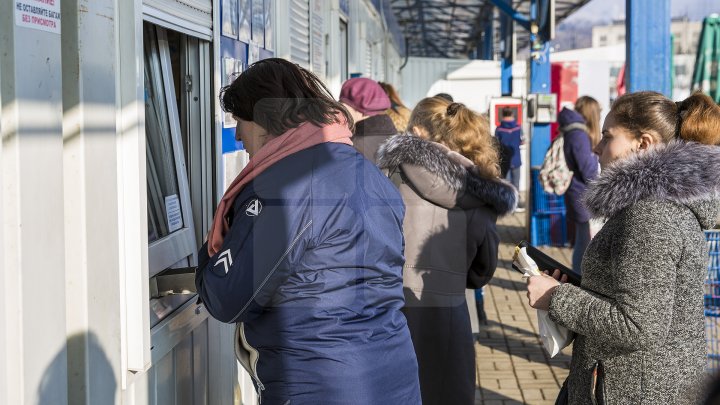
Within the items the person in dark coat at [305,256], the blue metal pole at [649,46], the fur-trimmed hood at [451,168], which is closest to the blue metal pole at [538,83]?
the blue metal pole at [649,46]

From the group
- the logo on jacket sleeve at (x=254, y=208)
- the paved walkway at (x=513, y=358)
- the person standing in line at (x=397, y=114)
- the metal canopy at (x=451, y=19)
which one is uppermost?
the metal canopy at (x=451, y=19)

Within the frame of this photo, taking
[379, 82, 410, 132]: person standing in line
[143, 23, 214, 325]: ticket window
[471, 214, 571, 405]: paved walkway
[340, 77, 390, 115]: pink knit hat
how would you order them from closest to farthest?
[143, 23, 214, 325]: ticket window → [340, 77, 390, 115]: pink knit hat → [471, 214, 571, 405]: paved walkway → [379, 82, 410, 132]: person standing in line

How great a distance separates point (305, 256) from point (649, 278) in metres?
0.86

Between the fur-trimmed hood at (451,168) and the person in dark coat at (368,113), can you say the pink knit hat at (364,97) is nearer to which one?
the person in dark coat at (368,113)

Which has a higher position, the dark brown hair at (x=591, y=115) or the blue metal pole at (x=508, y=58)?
the blue metal pole at (x=508, y=58)

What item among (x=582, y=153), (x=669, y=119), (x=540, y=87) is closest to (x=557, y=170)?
(x=582, y=153)

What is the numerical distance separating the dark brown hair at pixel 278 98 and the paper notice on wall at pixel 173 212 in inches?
33.3

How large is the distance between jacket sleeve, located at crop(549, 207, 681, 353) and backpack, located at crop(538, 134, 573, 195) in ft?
17.5

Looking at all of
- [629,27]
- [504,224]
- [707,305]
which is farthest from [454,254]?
→ [504,224]

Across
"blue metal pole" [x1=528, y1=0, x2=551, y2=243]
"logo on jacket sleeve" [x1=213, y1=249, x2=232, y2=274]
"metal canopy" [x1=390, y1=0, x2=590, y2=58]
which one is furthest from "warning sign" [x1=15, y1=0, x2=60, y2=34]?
"metal canopy" [x1=390, y1=0, x2=590, y2=58]

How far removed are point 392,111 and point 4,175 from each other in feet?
13.4

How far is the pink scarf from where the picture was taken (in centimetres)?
221

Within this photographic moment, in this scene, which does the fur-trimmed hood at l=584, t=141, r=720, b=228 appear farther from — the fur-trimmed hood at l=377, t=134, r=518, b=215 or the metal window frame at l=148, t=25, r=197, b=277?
the metal window frame at l=148, t=25, r=197, b=277

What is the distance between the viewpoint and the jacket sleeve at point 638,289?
2.30m
